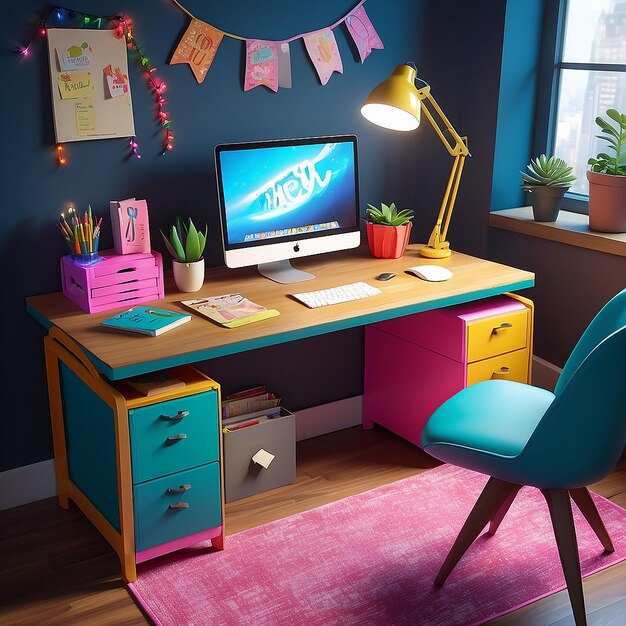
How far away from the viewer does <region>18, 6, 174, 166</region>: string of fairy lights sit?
8.04 feet

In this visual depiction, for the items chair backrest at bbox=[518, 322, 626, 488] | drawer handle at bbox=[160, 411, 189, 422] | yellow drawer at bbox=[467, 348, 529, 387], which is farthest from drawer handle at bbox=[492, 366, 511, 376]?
drawer handle at bbox=[160, 411, 189, 422]

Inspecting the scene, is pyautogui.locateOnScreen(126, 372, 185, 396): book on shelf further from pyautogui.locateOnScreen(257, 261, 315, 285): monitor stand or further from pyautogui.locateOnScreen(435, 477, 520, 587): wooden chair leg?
pyautogui.locateOnScreen(435, 477, 520, 587): wooden chair leg

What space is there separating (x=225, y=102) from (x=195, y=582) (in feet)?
4.89

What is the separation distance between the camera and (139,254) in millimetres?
2576

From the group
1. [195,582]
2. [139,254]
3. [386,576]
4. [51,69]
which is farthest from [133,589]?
[51,69]

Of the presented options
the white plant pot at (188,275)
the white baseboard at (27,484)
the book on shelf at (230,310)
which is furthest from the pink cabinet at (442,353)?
the white baseboard at (27,484)

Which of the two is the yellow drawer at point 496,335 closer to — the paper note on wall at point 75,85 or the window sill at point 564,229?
the window sill at point 564,229

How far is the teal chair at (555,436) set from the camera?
1.95m

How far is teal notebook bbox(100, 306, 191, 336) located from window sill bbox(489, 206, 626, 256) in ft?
4.81

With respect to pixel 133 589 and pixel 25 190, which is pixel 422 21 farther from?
pixel 133 589

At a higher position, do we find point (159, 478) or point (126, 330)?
point (126, 330)

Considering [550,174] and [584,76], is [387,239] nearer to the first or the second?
[550,174]

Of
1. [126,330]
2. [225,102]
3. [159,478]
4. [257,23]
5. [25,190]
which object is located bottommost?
[159,478]

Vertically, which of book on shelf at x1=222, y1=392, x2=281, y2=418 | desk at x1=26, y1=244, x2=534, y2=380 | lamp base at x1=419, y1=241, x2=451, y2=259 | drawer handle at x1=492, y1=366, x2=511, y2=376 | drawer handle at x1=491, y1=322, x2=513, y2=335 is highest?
lamp base at x1=419, y1=241, x2=451, y2=259
